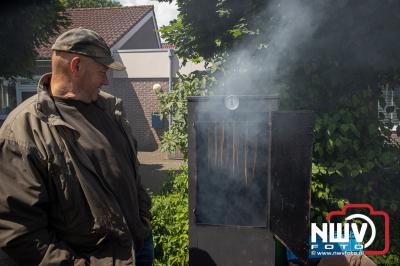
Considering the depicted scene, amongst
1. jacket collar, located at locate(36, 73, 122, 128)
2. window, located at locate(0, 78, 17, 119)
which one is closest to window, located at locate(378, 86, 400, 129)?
jacket collar, located at locate(36, 73, 122, 128)

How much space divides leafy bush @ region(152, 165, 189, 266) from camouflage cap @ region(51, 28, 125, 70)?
207 cm

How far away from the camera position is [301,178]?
2920mm

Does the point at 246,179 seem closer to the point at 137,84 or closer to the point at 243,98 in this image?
the point at 243,98

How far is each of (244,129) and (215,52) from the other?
2068 millimetres

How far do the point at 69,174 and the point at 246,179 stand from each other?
5.04 feet

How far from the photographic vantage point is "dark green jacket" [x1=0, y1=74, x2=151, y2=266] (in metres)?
1.81

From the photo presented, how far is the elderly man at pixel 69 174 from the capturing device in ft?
5.97

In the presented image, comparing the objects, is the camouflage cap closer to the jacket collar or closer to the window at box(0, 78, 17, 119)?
the jacket collar

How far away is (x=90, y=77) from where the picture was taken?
2.13m

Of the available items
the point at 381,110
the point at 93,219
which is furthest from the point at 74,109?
the point at 381,110

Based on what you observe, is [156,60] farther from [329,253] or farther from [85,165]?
[85,165]

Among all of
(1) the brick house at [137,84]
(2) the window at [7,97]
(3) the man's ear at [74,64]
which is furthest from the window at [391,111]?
(2) the window at [7,97]

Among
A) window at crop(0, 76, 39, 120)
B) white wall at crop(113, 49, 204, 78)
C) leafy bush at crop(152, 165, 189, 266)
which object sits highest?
white wall at crop(113, 49, 204, 78)

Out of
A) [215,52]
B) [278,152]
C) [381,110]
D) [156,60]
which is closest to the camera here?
A: [278,152]
